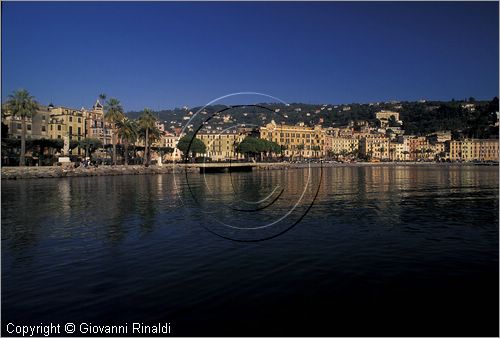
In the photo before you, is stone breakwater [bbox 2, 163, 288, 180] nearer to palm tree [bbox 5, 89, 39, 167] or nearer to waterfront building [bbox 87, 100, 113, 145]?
palm tree [bbox 5, 89, 39, 167]

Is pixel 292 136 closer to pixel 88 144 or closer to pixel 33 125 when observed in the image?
pixel 88 144

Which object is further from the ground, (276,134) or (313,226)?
(276,134)

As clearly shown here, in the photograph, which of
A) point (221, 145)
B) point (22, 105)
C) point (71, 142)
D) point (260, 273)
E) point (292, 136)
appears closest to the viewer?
point (260, 273)

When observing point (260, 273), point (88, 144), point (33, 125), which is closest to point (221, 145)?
point (88, 144)

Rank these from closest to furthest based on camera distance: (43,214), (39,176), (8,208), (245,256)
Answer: (245,256) < (43,214) < (8,208) < (39,176)

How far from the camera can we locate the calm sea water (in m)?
10.9

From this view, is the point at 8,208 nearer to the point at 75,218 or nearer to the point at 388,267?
the point at 75,218

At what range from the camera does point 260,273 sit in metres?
14.8

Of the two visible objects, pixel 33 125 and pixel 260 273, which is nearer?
pixel 260 273

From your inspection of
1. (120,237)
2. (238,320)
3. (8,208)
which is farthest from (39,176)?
(238,320)

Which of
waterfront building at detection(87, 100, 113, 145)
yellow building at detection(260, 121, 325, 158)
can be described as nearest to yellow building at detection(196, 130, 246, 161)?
yellow building at detection(260, 121, 325, 158)

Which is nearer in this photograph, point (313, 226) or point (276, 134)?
point (313, 226)

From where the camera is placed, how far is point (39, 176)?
255 feet

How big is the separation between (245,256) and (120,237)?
708 cm
